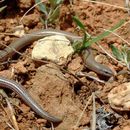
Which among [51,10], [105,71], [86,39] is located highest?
[51,10]

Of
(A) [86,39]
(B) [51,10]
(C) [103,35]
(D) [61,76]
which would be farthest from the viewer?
(B) [51,10]

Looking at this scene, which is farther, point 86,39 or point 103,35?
point 86,39

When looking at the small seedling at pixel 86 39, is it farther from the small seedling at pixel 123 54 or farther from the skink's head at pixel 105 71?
the skink's head at pixel 105 71

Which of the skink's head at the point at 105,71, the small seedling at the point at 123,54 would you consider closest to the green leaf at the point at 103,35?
the small seedling at the point at 123,54

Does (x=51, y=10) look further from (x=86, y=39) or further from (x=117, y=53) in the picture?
(x=117, y=53)

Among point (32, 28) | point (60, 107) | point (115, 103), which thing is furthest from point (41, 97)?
point (32, 28)

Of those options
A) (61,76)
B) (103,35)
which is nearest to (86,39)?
(103,35)

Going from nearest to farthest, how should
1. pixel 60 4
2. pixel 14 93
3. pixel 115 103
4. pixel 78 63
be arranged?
pixel 115 103 < pixel 14 93 < pixel 78 63 < pixel 60 4

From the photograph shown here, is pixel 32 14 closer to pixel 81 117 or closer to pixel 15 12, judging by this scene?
pixel 15 12
